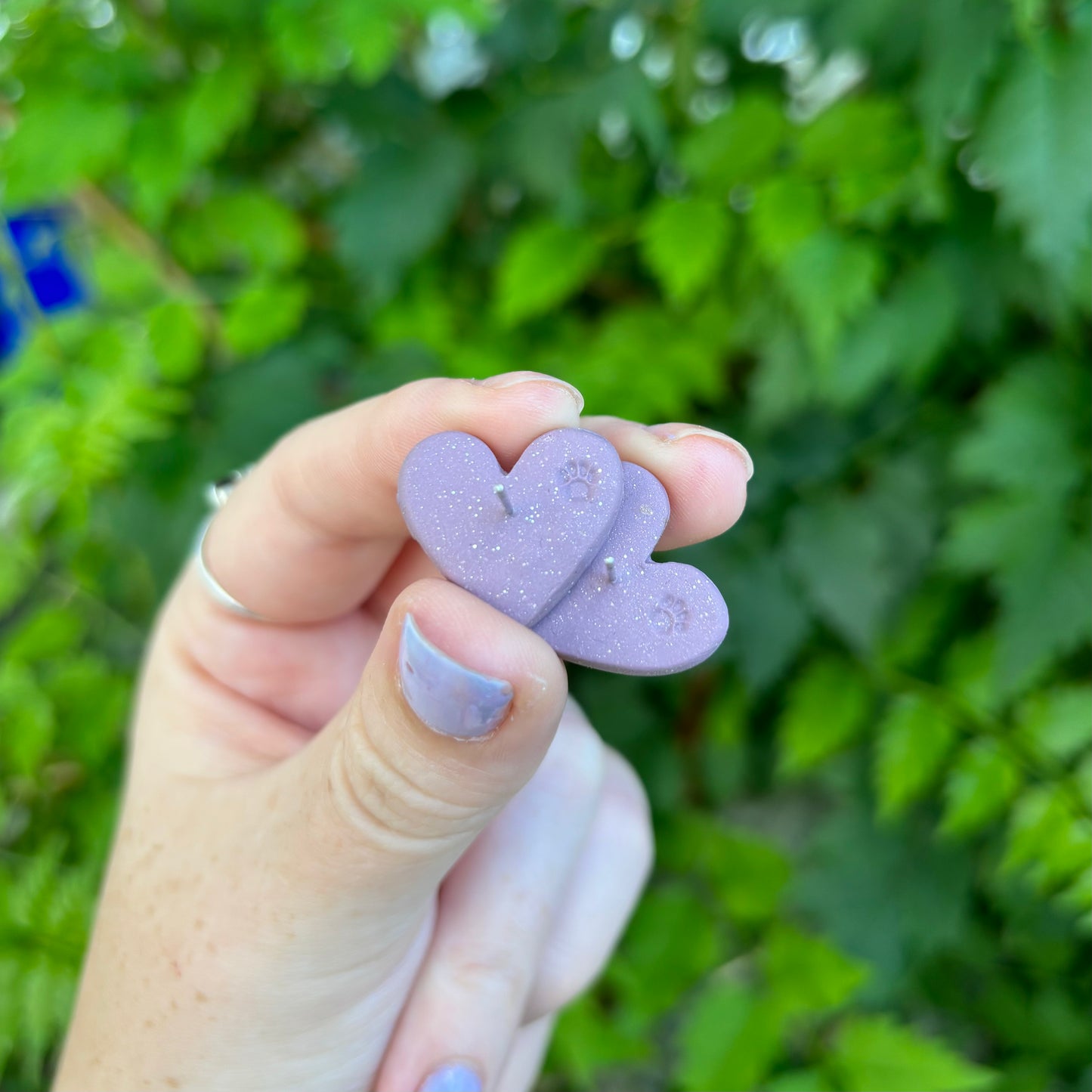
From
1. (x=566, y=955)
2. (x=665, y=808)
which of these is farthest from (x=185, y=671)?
(x=665, y=808)

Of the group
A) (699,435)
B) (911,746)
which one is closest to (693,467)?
(699,435)

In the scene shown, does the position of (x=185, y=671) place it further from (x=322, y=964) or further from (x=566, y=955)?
(x=566, y=955)

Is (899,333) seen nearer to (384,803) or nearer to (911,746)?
(911,746)

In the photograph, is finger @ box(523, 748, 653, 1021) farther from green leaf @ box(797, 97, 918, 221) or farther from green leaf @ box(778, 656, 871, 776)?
green leaf @ box(797, 97, 918, 221)

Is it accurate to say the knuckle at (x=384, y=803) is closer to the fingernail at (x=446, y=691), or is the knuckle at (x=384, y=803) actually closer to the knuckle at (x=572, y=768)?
the fingernail at (x=446, y=691)

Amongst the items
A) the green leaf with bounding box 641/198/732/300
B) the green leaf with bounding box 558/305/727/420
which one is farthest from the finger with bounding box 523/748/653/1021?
the green leaf with bounding box 641/198/732/300
